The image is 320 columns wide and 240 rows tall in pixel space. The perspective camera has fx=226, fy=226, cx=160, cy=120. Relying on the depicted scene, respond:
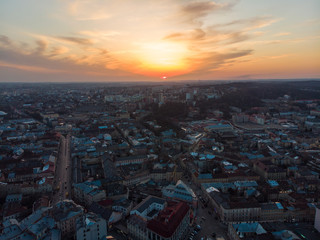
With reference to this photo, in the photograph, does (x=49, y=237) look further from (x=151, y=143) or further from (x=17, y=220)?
(x=151, y=143)

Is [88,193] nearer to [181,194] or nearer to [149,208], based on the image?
[149,208]

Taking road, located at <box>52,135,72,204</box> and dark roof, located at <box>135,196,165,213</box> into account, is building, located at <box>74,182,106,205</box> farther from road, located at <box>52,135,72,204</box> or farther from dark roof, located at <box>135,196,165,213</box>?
dark roof, located at <box>135,196,165,213</box>

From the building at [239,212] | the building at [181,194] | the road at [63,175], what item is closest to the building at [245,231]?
the building at [239,212]

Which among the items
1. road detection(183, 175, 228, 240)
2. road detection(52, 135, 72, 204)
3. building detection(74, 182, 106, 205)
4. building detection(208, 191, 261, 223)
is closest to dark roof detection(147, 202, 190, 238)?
road detection(183, 175, 228, 240)

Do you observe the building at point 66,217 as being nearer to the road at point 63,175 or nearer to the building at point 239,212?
the road at point 63,175

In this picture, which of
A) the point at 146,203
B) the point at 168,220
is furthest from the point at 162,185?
the point at 168,220
